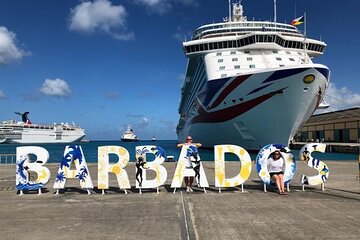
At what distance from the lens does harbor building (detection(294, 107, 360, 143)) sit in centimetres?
5994

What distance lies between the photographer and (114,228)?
661 centimetres

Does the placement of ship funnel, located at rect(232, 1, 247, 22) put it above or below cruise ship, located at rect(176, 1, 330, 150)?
above

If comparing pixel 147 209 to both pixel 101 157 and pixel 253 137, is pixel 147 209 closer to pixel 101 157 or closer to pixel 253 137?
pixel 101 157

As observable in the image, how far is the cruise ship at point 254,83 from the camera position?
29.0m

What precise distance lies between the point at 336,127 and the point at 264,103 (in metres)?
44.1

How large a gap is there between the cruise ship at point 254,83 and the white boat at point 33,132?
98.6 metres

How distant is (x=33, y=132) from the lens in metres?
127

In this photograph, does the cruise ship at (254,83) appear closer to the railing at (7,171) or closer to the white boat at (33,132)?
the railing at (7,171)

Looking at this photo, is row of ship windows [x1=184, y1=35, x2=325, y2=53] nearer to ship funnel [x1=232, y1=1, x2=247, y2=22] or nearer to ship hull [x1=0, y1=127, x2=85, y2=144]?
ship funnel [x1=232, y1=1, x2=247, y2=22]

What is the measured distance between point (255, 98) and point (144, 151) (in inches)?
798

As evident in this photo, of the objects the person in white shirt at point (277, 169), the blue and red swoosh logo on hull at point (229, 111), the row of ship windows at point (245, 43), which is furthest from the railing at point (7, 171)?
the row of ship windows at point (245, 43)

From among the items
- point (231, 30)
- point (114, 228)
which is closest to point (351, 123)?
point (231, 30)

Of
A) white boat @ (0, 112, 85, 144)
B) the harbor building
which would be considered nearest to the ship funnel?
the harbor building

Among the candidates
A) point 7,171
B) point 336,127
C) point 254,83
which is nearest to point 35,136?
point 336,127
